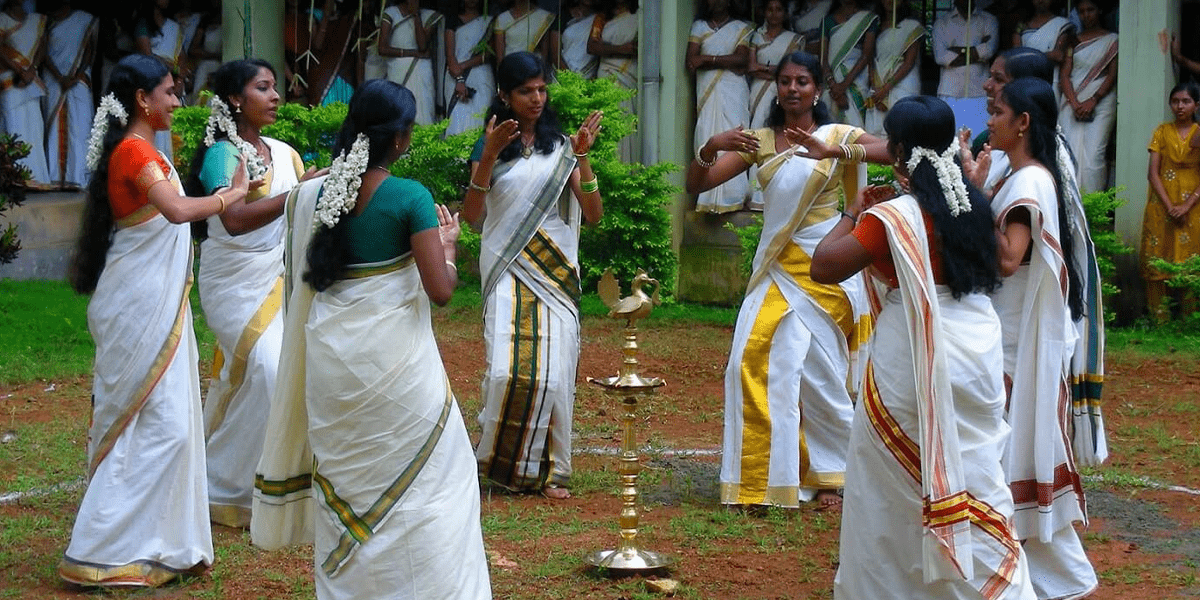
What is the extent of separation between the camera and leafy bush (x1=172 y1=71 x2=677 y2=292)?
1382 centimetres

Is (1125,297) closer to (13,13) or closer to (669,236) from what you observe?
(669,236)

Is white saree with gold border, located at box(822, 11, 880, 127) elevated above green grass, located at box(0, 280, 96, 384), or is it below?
above

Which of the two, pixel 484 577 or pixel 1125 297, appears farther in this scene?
pixel 1125 297

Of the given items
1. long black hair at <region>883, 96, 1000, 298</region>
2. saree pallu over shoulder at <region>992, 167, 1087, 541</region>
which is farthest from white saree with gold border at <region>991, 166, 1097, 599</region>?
long black hair at <region>883, 96, 1000, 298</region>

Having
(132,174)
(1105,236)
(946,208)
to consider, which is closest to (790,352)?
(946,208)

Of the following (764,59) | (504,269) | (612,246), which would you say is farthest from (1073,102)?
(504,269)

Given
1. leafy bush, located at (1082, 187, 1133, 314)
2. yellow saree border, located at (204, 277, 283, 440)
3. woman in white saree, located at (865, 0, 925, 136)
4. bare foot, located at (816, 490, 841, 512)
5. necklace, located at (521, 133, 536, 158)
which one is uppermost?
woman in white saree, located at (865, 0, 925, 136)

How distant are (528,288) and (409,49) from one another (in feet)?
30.2

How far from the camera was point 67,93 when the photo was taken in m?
16.4

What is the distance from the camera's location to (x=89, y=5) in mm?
17047

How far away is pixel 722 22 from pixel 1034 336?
9.65 meters

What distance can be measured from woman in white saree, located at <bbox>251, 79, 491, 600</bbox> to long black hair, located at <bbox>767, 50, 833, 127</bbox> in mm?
2665

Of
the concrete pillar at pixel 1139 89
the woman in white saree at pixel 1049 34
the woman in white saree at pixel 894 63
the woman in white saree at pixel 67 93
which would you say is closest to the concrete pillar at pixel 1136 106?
the concrete pillar at pixel 1139 89

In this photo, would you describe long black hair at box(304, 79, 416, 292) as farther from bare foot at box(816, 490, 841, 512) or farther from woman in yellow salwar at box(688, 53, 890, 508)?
bare foot at box(816, 490, 841, 512)
